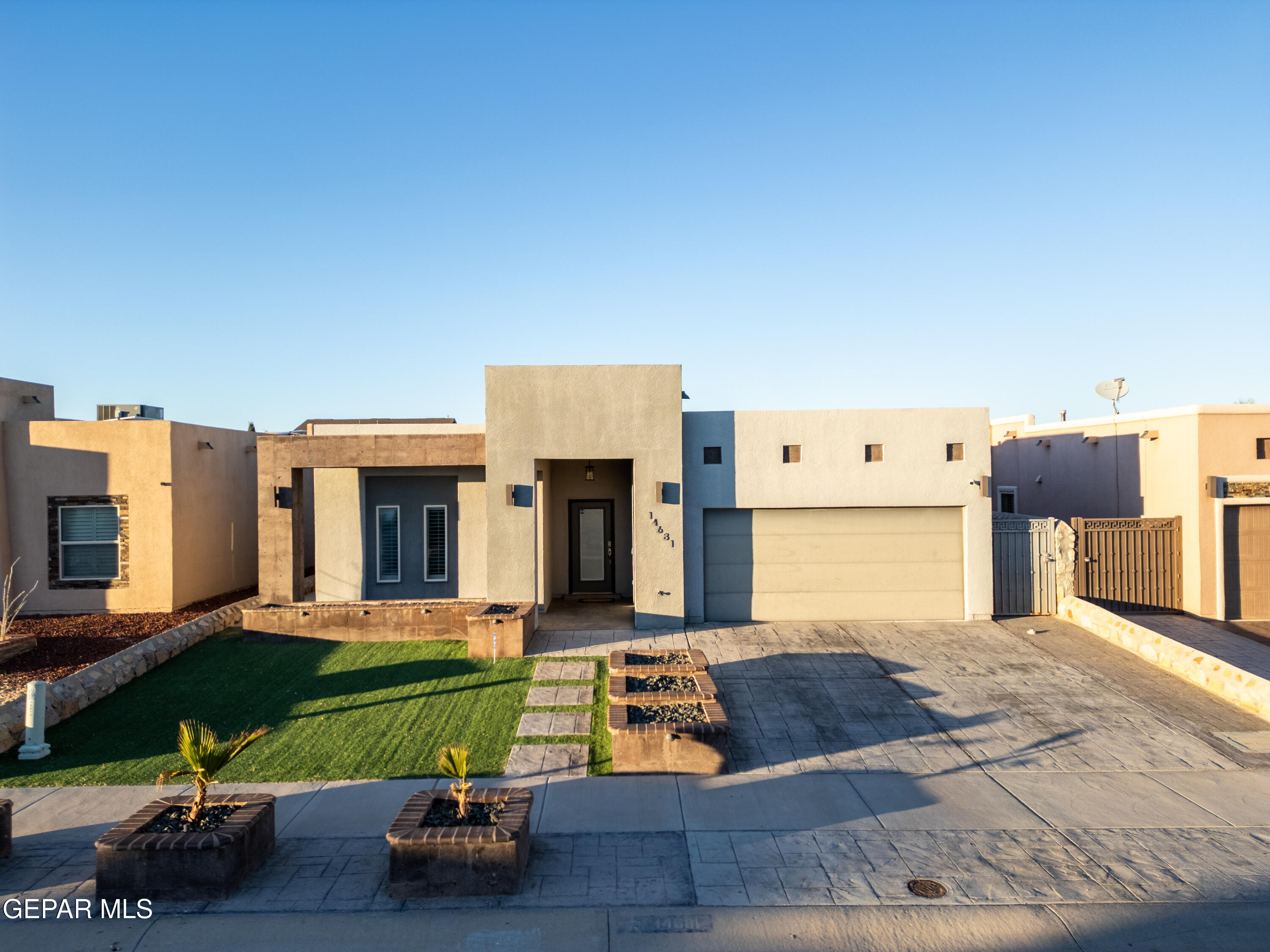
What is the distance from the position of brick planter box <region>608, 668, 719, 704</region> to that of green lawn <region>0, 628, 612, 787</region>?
0.46 meters

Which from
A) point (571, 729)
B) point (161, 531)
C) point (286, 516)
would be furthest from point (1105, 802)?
point (161, 531)

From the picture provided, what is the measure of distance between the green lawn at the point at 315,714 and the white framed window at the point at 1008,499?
14.3 metres

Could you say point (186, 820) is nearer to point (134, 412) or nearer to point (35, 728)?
point (35, 728)

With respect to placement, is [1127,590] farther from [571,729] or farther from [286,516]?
[286,516]

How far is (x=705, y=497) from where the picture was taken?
12578mm

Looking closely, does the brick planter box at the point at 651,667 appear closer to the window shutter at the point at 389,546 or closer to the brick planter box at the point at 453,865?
the brick planter box at the point at 453,865

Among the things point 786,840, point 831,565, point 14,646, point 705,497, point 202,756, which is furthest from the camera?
point 831,565

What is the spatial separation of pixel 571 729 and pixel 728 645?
3904 millimetres

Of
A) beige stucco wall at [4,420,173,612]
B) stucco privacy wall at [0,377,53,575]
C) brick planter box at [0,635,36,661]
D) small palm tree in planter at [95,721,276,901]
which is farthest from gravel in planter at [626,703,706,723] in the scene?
stucco privacy wall at [0,377,53,575]

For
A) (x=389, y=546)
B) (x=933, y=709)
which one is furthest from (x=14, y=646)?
(x=933, y=709)

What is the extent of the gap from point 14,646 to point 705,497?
11086 mm

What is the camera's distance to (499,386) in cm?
1207

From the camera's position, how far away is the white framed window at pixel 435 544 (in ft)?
45.6

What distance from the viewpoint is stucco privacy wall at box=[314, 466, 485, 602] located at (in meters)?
13.5
